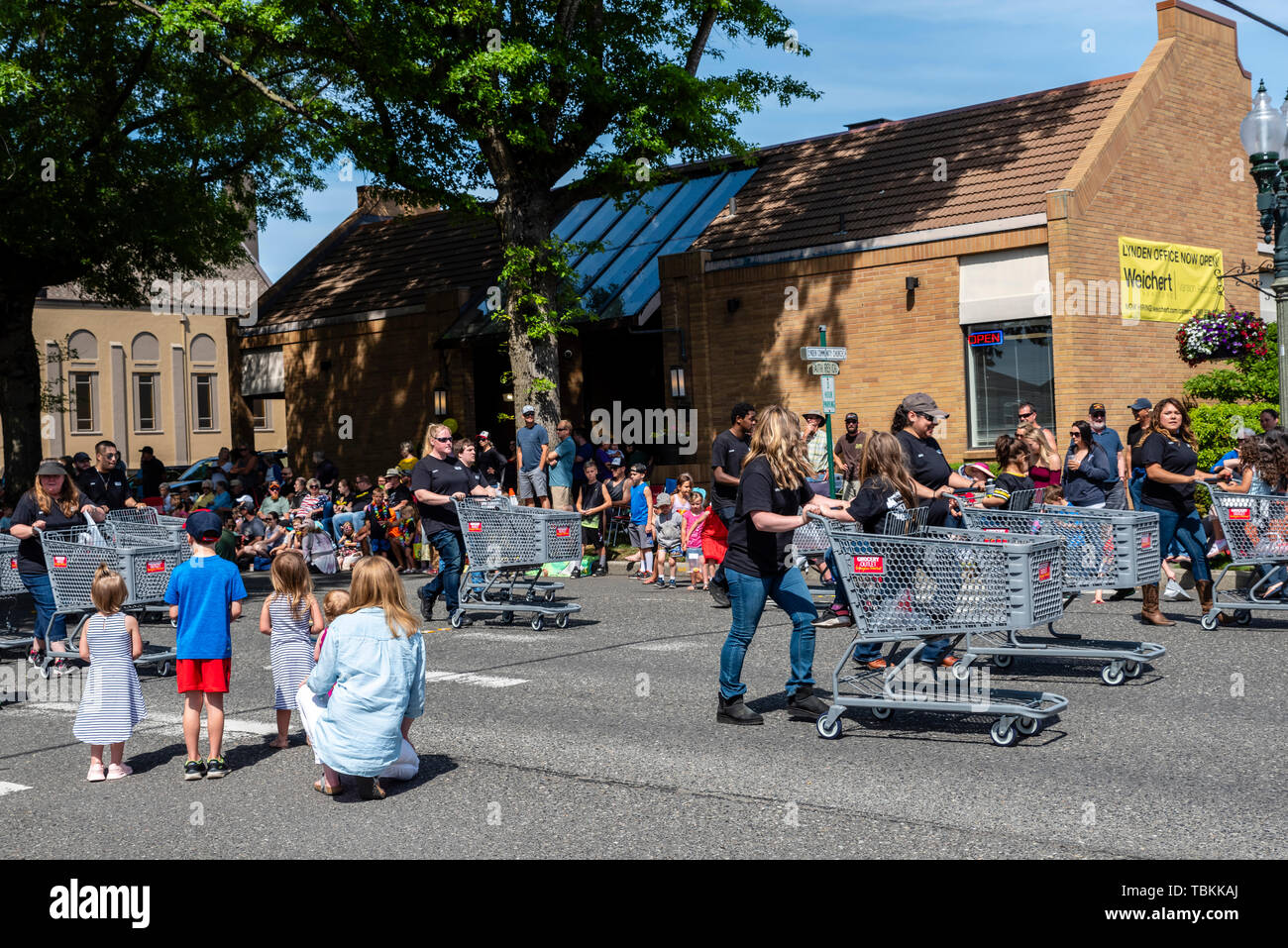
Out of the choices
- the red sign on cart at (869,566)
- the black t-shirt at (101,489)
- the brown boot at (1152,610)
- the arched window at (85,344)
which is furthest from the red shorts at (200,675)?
the arched window at (85,344)

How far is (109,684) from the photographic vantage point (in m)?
7.36

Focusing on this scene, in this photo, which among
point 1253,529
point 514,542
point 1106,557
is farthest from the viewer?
point 514,542

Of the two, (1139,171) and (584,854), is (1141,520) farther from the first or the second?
Answer: (1139,171)

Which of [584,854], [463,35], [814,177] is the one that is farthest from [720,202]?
[584,854]

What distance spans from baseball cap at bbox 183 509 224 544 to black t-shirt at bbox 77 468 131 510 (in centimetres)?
752

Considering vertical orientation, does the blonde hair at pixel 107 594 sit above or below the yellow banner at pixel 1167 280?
below

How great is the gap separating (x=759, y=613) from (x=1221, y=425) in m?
13.8

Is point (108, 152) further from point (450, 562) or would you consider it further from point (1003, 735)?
point (1003, 735)

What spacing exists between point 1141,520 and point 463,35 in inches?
532

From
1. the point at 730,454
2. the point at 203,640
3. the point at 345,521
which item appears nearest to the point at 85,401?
the point at 345,521

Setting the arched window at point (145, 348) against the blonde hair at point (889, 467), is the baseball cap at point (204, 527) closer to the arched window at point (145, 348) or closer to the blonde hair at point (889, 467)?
the blonde hair at point (889, 467)

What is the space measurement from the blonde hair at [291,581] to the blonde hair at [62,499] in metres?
4.46

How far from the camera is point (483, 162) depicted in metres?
21.1

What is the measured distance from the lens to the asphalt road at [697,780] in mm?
5629
